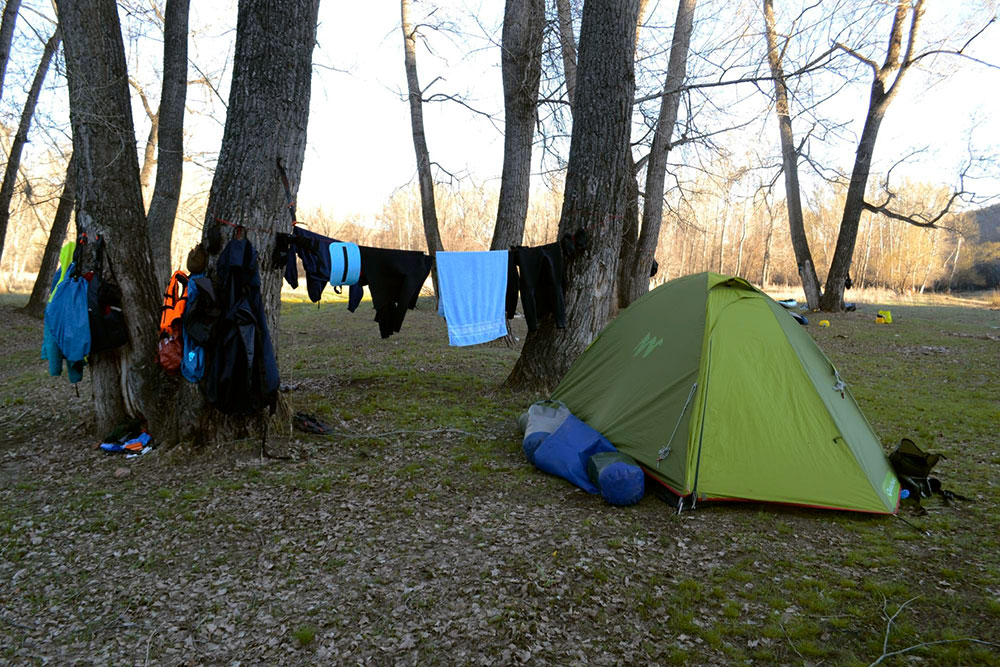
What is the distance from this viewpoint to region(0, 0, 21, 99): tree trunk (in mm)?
10234

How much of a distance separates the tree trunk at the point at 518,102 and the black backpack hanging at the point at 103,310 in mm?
5657

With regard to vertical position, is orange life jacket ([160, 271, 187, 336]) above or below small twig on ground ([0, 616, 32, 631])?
above

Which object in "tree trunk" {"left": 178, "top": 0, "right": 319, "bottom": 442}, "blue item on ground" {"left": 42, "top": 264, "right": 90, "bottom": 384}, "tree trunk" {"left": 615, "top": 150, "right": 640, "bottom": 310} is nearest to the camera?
"tree trunk" {"left": 178, "top": 0, "right": 319, "bottom": 442}

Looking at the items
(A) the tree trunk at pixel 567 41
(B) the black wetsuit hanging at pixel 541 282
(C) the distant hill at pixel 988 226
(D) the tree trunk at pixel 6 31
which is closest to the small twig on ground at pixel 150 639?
(B) the black wetsuit hanging at pixel 541 282

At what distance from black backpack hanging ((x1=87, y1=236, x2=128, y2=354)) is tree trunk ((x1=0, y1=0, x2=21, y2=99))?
26.9 ft

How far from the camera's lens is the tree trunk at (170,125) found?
28.5 feet

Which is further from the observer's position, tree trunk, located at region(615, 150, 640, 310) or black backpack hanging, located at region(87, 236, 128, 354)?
tree trunk, located at region(615, 150, 640, 310)

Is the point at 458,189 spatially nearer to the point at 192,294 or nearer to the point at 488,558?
the point at 192,294

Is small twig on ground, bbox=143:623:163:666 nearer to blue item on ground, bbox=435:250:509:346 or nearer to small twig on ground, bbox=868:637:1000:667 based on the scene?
blue item on ground, bbox=435:250:509:346

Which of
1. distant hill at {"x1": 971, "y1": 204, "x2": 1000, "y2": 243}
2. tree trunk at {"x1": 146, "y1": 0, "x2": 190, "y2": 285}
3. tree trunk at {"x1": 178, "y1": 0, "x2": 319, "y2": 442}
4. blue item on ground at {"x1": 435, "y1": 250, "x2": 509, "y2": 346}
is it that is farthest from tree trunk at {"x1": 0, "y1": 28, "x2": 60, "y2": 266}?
distant hill at {"x1": 971, "y1": 204, "x2": 1000, "y2": 243}

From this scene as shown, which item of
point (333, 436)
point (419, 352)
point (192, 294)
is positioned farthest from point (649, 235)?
point (192, 294)

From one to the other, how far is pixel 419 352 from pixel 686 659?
7.32 m

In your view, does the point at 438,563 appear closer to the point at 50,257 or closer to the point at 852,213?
the point at 50,257

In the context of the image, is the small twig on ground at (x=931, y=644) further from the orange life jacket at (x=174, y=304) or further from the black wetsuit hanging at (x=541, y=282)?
the orange life jacket at (x=174, y=304)
